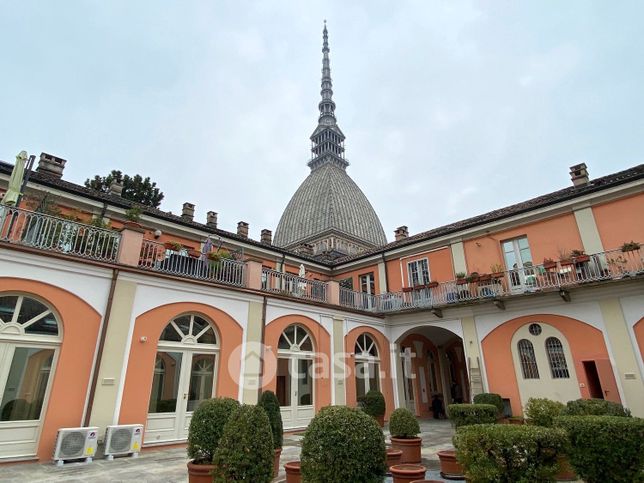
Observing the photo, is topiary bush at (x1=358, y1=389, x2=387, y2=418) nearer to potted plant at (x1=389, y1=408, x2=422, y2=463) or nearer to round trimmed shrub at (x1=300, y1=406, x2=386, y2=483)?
potted plant at (x1=389, y1=408, x2=422, y2=463)

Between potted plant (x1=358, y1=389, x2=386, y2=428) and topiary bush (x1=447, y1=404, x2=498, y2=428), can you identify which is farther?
potted plant (x1=358, y1=389, x2=386, y2=428)

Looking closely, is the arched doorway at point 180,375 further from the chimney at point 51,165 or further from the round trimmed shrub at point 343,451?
the chimney at point 51,165

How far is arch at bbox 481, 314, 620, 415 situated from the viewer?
36.2 ft

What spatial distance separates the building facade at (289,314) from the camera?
7.95 metres

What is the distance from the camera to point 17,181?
27.4 feet

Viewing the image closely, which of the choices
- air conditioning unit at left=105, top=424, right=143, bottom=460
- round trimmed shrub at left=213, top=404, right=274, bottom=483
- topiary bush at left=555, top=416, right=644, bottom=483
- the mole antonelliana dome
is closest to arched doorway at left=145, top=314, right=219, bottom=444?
air conditioning unit at left=105, top=424, right=143, bottom=460

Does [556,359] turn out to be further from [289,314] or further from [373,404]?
[289,314]

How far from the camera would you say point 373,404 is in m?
12.9

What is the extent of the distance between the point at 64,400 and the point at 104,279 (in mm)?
2686

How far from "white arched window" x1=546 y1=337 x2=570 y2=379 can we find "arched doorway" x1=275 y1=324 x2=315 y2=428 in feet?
25.9

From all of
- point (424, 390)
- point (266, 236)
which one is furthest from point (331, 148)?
point (424, 390)

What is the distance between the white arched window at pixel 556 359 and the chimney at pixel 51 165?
59.8 ft

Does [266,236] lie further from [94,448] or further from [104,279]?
[94,448]

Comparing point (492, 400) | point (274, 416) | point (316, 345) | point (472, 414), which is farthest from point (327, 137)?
point (274, 416)
